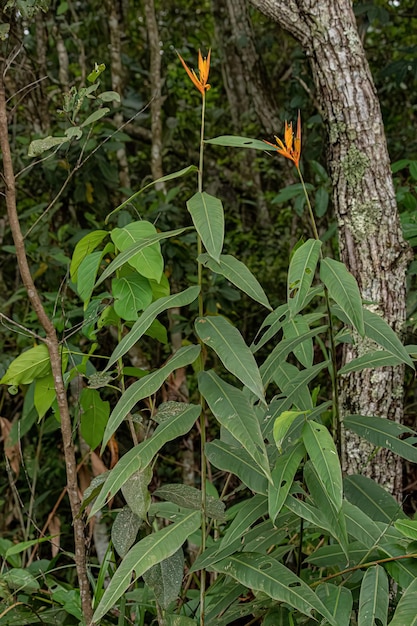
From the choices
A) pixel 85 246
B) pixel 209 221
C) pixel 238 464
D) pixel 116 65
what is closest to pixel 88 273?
pixel 85 246

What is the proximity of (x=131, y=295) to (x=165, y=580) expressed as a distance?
1.95 ft

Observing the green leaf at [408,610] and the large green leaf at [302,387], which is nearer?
the green leaf at [408,610]

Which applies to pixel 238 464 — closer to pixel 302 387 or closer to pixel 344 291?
pixel 302 387

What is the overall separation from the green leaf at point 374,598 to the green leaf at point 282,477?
0.20 m

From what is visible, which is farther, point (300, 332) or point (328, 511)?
point (300, 332)

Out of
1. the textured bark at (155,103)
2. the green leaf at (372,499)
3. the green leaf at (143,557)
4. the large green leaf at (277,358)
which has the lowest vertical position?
the green leaf at (372,499)

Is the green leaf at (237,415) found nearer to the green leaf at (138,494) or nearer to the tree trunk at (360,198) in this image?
the green leaf at (138,494)

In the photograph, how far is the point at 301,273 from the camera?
134 cm

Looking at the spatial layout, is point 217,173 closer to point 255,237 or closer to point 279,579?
point 255,237

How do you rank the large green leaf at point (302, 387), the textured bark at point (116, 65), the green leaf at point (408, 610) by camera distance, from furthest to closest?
the textured bark at point (116, 65)
the large green leaf at point (302, 387)
the green leaf at point (408, 610)

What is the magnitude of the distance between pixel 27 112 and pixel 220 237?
10.1 ft

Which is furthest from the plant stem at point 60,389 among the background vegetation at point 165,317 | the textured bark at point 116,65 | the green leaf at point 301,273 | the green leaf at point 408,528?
the textured bark at point 116,65

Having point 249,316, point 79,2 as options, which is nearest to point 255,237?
point 249,316

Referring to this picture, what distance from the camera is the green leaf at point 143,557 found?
125 cm
